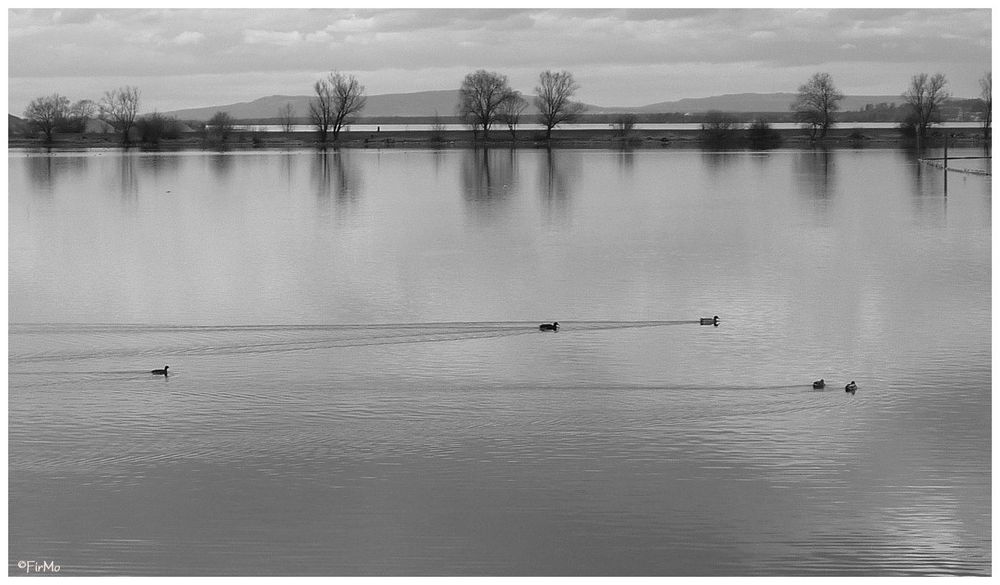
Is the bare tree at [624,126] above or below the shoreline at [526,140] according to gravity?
above

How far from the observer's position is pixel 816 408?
511 inches

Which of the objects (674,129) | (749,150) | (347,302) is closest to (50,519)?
(347,302)

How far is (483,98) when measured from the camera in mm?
110875

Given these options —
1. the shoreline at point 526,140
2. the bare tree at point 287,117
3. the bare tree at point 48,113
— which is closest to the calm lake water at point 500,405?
the shoreline at point 526,140

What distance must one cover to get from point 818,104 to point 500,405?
9794 centimetres

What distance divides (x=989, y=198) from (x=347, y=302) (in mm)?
24220

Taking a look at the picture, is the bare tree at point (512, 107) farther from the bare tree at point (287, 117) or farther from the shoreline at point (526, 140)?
the bare tree at point (287, 117)

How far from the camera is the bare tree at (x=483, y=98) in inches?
4348

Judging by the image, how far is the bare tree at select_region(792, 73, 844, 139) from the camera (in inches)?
4190

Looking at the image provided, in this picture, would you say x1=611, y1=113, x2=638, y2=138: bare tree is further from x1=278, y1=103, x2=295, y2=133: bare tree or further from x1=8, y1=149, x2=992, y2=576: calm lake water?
x1=8, y1=149, x2=992, y2=576: calm lake water

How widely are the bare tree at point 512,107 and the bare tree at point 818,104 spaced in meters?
20.8

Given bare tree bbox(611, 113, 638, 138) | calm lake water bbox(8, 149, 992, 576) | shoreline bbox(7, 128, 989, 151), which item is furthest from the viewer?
bare tree bbox(611, 113, 638, 138)

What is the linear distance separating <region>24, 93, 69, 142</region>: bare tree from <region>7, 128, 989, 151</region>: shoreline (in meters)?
1.14

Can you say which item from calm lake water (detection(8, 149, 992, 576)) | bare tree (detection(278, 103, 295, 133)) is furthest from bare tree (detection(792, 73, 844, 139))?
calm lake water (detection(8, 149, 992, 576))
